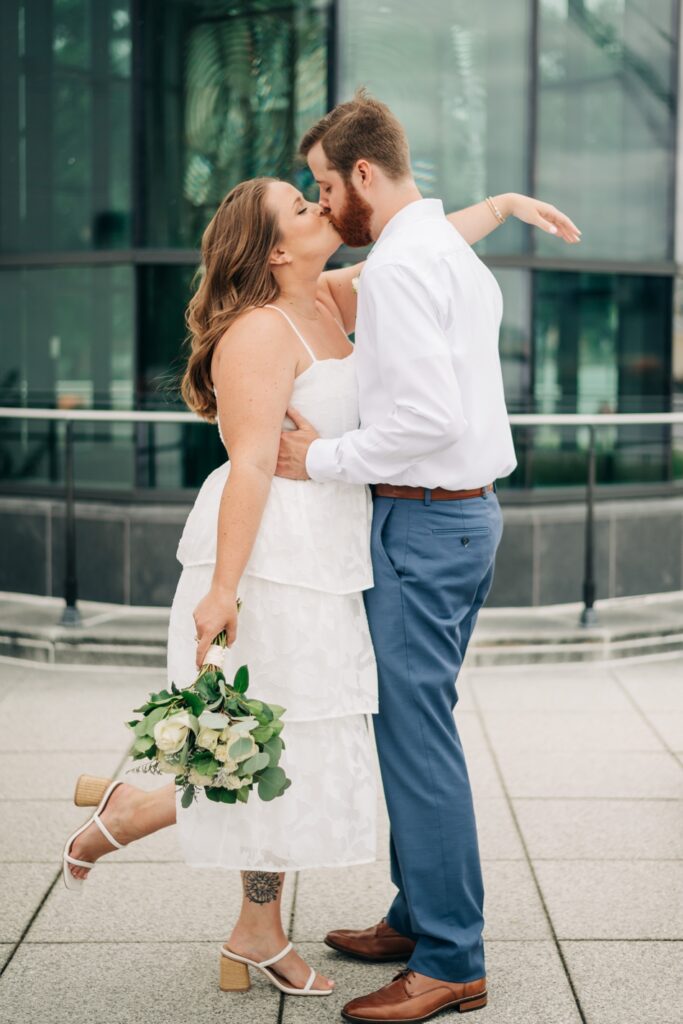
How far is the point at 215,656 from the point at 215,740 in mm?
246

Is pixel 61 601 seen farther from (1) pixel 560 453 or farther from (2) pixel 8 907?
(2) pixel 8 907

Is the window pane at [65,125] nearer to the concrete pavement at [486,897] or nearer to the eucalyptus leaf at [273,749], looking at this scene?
the concrete pavement at [486,897]

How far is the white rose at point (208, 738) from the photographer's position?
8.64 ft

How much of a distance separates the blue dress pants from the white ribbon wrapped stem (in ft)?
1.22

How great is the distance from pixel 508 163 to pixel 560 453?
1.67 metres

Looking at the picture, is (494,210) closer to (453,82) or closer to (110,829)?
(110,829)

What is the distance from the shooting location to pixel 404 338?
9.26ft

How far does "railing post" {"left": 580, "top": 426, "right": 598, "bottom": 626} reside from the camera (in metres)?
6.78

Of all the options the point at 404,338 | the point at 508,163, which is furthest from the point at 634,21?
the point at 404,338

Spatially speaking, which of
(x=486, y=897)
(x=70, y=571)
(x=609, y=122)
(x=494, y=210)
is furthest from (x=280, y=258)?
(x=609, y=122)

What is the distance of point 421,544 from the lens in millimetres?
2994

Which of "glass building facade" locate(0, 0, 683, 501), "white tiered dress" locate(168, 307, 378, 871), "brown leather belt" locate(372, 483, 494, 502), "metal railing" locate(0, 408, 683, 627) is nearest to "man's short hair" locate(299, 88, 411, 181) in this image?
"white tiered dress" locate(168, 307, 378, 871)

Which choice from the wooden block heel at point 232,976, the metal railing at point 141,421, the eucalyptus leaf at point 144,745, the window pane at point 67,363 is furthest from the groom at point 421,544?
the window pane at point 67,363

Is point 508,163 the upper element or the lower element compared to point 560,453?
upper
